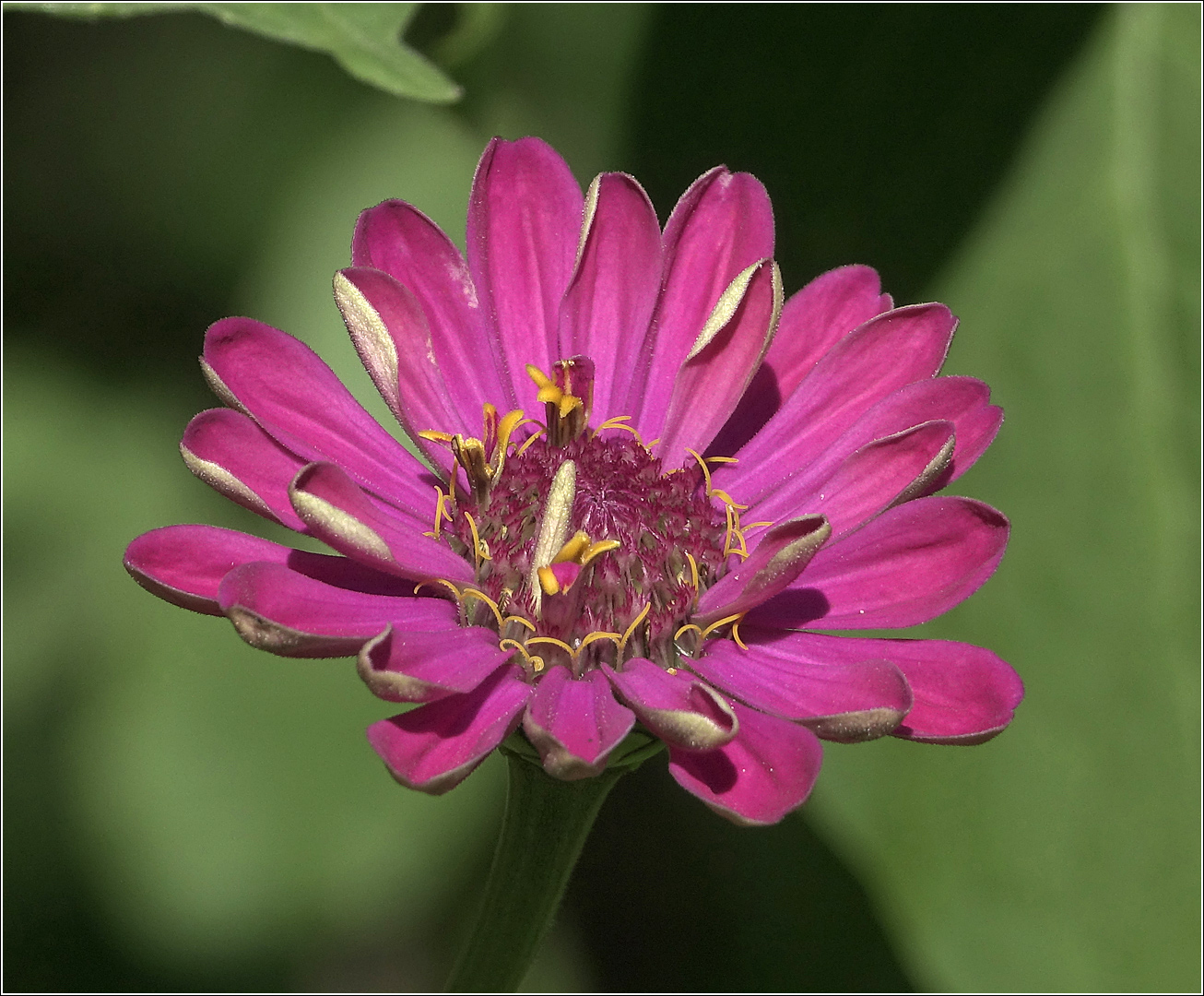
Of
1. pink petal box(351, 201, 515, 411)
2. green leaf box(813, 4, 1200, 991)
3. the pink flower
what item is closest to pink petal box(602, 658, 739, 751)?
the pink flower

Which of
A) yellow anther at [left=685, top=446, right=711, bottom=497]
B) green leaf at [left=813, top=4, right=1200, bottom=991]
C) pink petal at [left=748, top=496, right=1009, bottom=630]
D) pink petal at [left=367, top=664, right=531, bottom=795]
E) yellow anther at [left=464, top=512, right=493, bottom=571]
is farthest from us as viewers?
green leaf at [left=813, top=4, right=1200, bottom=991]

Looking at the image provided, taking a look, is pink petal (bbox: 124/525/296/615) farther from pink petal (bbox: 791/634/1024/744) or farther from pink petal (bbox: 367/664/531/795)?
pink petal (bbox: 791/634/1024/744)

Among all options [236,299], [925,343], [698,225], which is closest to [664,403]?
[698,225]

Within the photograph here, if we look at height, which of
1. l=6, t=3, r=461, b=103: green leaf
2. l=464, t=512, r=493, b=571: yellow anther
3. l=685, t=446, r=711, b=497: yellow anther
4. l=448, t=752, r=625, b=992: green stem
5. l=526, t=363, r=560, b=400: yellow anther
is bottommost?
l=448, t=752, r=625, b=992: green stem

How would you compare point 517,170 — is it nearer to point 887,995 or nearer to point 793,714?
point 793,714

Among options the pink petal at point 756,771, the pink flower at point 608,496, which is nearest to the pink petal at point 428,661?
the pink flower at point 608,496

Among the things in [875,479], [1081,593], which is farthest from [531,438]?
[1081,593]
